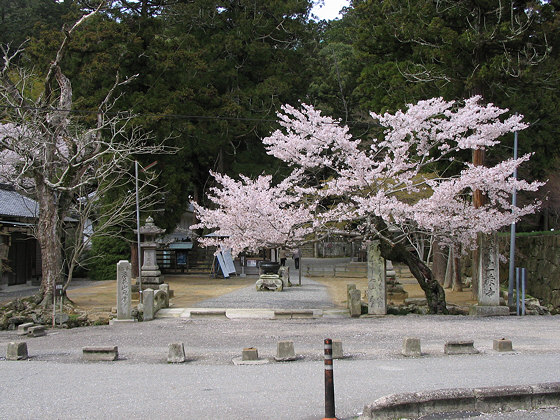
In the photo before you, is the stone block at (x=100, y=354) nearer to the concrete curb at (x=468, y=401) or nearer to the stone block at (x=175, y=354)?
the stone block at (x=175, y=354)

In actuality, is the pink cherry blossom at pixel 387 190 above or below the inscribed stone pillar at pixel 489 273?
above

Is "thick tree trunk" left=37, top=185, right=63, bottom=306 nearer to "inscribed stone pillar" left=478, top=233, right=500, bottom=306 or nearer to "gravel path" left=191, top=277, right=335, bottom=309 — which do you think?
"gravel path" left=191, top=277, right=335, bottom=309

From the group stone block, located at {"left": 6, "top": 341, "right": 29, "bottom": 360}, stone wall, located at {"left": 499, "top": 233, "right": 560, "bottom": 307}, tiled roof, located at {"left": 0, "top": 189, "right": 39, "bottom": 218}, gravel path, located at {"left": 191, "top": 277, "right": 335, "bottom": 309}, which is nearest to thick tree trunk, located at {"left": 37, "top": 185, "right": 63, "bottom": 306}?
gravel path, located at {"left": 191, "top": 277, "right": 335, "bottom": 309}

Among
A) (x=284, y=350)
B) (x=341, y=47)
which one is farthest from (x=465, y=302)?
(x=341, y=47)

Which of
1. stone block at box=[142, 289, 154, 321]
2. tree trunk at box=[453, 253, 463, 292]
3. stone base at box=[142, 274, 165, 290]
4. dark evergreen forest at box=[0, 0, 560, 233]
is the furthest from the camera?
tree trunk at box=[453, 253, 463, 292]

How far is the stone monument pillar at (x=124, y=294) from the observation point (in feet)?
49.0

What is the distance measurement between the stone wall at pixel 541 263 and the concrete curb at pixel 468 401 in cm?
1365

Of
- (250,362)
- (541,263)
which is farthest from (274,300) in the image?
(250,362)

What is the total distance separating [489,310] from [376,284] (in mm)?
3238

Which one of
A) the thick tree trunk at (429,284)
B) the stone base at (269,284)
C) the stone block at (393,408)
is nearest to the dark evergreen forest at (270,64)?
the thick tree trunk at (429,284)

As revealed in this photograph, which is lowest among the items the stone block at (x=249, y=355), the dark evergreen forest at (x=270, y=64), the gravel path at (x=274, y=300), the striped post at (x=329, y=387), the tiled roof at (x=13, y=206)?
the gravel path at (x=274, y=300)

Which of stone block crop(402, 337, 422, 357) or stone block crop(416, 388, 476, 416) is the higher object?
stone block crop(416, 388, 476, 416)

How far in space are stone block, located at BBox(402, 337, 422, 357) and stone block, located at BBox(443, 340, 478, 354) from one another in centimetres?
51

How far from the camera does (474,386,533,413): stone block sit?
5.97 meters
